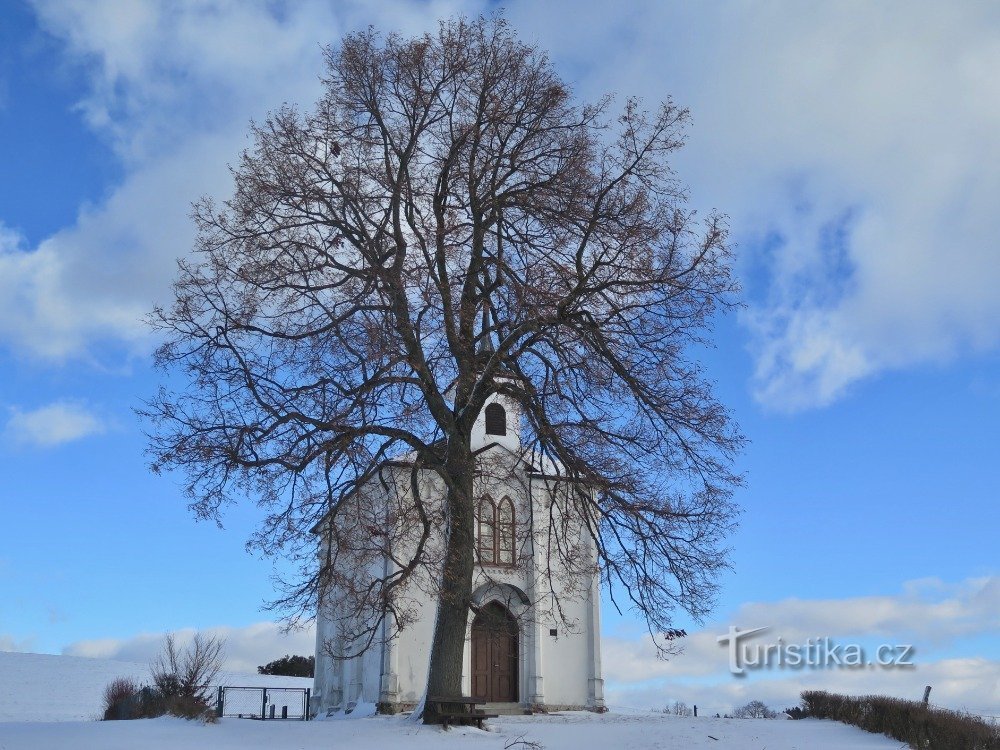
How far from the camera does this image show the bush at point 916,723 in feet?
53.2

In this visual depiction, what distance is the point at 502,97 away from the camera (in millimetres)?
19203

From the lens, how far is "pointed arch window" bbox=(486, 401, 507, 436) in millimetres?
28391

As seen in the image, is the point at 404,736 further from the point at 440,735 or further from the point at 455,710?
the point at 455,710

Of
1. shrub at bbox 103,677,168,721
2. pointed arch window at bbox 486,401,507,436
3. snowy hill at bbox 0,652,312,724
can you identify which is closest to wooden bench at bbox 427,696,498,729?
shrub at bbox 103,677,168,721

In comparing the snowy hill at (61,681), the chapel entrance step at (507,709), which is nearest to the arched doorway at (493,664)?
the chapel entrance step at (507,709)

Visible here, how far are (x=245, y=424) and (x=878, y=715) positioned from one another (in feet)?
46.1

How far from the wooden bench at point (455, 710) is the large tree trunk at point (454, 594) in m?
0.13

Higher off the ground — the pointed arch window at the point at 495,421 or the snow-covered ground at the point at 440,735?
the pointed arch window at the point at 495,421

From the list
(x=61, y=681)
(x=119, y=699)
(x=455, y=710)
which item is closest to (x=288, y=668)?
(x=61, y=681)

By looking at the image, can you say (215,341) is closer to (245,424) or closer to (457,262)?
(245,424)

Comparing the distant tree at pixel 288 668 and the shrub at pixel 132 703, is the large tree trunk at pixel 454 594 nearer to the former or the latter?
the shrub at pixel 132 703

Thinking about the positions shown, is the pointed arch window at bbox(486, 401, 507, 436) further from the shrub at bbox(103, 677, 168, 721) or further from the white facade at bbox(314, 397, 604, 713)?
the shrub at bbox(103, 677, 168, 721)

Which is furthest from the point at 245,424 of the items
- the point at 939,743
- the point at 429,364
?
the point at 939,743

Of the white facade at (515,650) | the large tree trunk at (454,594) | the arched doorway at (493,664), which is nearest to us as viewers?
the large tree trunk at (454,594)
